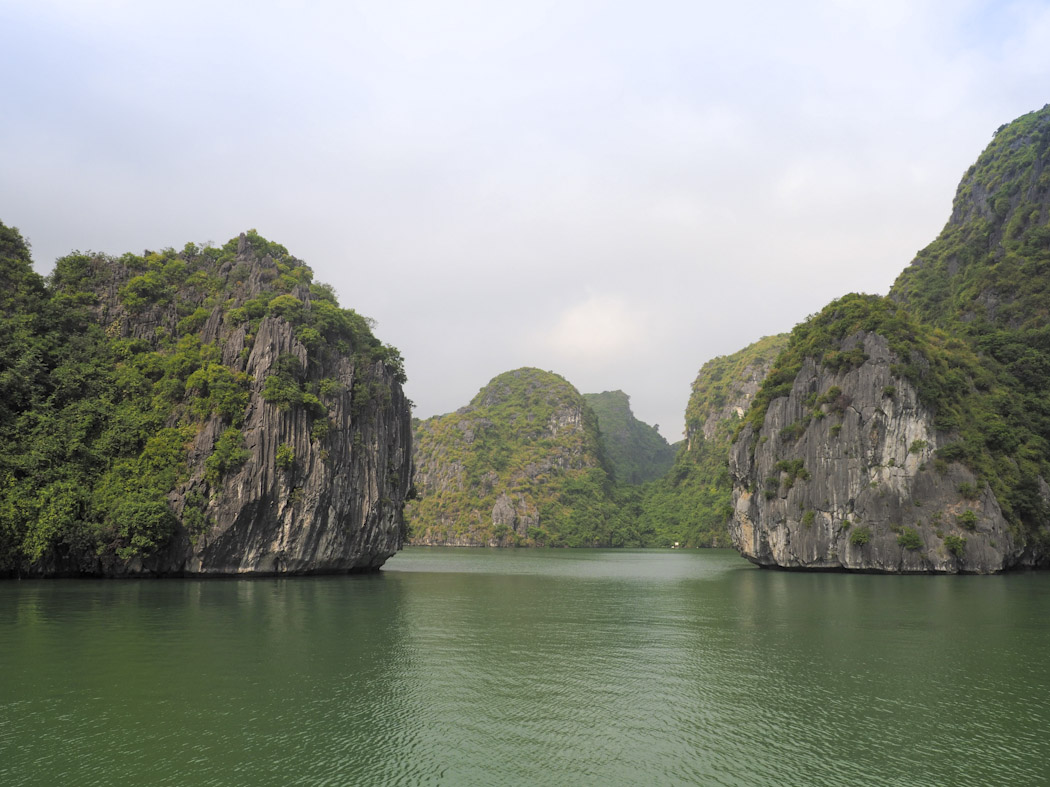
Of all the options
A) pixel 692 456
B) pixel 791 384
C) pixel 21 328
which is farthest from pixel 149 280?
pixel 692 456

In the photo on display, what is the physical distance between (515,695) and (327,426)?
36.4 m

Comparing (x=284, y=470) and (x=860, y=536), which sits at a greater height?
(x=284, y=470)

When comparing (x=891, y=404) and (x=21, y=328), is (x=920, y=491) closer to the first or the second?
(x=891, y=404)

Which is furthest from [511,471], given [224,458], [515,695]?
[515,695]

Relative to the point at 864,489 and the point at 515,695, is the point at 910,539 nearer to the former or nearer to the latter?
the point at 864,489

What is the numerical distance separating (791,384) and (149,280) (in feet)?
202

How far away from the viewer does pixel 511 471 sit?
15562 cm

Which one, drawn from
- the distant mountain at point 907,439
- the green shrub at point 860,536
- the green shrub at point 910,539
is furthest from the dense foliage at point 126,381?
the green shrub at point 910,539

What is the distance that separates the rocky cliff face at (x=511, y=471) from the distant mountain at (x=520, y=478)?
0.24m

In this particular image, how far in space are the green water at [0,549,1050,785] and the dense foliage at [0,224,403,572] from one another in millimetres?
9209

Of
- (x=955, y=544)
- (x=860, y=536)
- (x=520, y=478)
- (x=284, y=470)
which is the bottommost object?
(x=955, y=544)

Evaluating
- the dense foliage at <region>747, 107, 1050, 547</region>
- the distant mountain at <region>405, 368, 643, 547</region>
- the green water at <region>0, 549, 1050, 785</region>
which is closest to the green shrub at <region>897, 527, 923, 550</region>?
the dense foliage at <region>747, 107, 1050, 547</region>

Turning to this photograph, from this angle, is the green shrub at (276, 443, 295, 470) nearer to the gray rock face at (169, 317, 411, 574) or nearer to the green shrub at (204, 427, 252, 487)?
the gray rock face at (169, 317, 411, 574)

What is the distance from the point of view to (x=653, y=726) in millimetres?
14078
